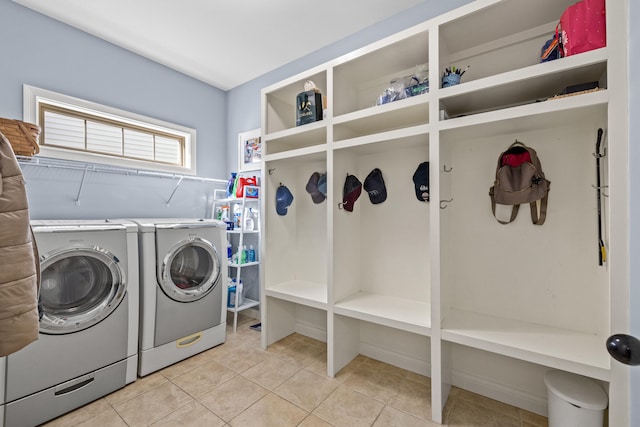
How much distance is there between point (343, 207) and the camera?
2184mm

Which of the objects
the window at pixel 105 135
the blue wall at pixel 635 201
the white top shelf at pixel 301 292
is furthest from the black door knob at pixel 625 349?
the window at pixel 105 135

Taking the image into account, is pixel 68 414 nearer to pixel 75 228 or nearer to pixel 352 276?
pixel 75 228

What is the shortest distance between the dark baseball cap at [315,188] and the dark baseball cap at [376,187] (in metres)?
0.45

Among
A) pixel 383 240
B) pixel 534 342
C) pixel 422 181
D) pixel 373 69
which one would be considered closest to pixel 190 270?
pixel 383 240

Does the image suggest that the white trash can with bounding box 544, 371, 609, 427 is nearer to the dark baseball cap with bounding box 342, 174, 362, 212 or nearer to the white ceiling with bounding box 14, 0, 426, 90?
the dark baseball cap with bounding box 342, 174, 362, 212

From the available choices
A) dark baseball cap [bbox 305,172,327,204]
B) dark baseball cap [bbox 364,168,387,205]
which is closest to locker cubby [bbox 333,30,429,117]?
dark baseball cap [bbox 364,168,387,205]

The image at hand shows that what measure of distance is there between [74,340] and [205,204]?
1.84 meters

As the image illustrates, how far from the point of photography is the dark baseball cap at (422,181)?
6.59 ft

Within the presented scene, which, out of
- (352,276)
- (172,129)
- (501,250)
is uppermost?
(172,129)

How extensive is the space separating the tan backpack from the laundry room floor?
1.23m

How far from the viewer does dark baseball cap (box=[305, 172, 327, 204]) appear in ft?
8.46

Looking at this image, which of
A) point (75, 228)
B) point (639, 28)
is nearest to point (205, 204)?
point (75, 228)

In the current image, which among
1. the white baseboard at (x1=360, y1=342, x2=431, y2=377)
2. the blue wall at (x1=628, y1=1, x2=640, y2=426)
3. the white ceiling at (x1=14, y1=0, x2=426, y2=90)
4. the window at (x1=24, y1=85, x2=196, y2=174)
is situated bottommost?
the white baseboard at (x1=360, y1=342, x2=431, y2=377)

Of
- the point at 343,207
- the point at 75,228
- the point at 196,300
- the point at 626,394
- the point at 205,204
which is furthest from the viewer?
the point at 205,204
